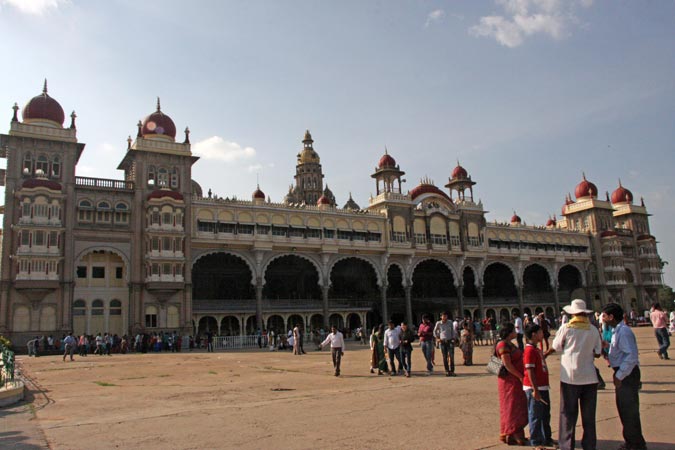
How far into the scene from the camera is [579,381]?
595cm

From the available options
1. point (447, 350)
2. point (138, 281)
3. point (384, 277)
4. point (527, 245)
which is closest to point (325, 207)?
point (384, 277)

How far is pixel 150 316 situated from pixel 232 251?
23.3ft

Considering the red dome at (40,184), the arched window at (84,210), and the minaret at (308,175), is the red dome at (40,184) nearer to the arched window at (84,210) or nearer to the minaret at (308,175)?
the arched window at (84,210)

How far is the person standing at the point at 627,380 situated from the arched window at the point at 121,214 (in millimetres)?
32848

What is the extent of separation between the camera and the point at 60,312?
3238cm

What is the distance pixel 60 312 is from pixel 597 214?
172 feet

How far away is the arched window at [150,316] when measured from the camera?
3488 cm

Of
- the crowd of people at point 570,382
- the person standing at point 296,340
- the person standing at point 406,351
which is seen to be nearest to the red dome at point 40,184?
the person standing at point 296,340

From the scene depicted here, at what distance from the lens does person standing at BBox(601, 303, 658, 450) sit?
6.12m

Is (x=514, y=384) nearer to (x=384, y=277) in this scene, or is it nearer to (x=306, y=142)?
(x=384, y=277)

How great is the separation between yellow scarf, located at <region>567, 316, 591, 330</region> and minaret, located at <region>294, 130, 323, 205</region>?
69.4 m

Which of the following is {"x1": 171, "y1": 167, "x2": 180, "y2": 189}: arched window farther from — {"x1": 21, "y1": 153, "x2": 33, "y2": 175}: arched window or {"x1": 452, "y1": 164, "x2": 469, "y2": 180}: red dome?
{"x1": 452, "y1": 164, "x2": 469, "y2": 180}: red dome

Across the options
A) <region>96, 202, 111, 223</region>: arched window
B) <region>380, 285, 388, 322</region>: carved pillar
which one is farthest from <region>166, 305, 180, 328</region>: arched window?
<region>380, 285, 388, 322</region>: carved pillar

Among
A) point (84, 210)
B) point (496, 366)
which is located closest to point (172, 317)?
point (84, 210)
